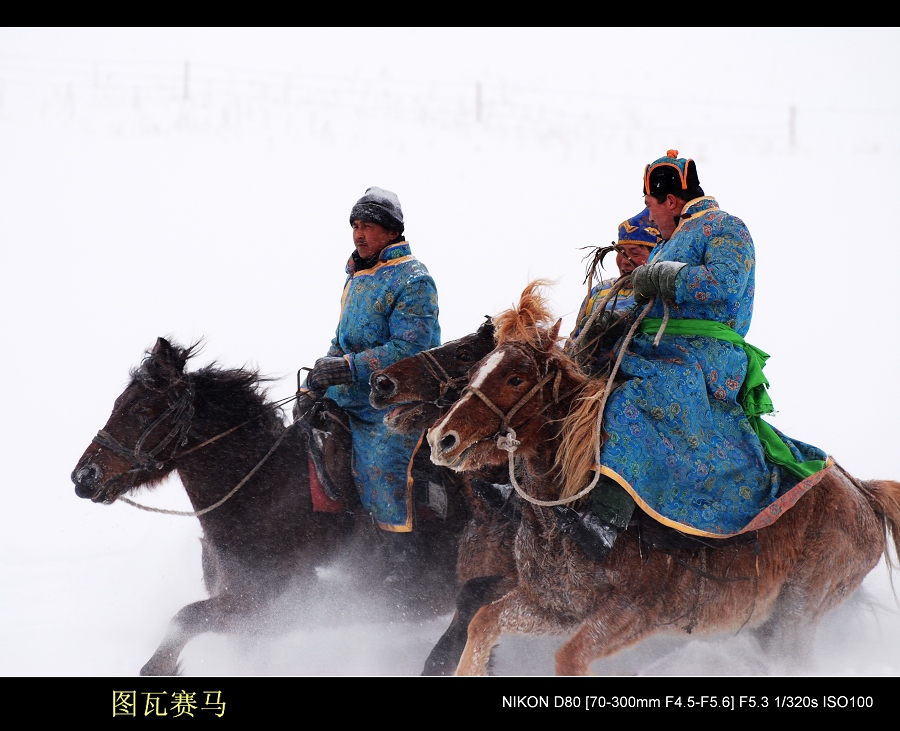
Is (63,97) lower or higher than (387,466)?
higher

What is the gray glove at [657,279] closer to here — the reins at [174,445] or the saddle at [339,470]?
the saddle at [339,470]

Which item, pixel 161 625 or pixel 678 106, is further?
pixel 678 106

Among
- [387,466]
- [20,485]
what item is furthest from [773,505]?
[20,485]

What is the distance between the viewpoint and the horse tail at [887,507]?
409 centimetres

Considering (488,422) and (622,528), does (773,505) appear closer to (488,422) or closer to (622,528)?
(622,528)

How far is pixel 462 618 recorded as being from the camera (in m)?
3.94

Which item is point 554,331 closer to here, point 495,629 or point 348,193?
point 495,629

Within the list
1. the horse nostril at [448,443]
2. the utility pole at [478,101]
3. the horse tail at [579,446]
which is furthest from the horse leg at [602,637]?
the utility pole at [478,101]

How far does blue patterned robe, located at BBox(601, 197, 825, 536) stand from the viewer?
11.4 ft

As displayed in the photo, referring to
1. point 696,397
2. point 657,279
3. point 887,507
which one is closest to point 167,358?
point 657,279

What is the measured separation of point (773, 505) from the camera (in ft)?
11.7

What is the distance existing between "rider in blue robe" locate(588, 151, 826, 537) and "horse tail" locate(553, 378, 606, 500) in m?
0.07

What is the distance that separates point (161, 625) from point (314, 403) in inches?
74.2

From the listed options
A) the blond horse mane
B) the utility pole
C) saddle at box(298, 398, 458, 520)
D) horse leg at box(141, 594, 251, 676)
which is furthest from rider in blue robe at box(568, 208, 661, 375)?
the utility pole
